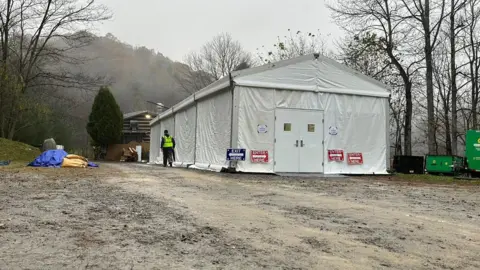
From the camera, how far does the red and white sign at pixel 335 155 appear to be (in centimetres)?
1496

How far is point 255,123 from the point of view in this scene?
555 inches

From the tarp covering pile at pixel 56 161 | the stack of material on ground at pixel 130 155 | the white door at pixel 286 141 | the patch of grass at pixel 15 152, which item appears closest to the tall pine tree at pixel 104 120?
the stack of material on ground at pixel 130 155

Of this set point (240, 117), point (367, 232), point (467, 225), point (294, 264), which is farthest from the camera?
point (240, 117)

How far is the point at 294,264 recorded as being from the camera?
3.29m

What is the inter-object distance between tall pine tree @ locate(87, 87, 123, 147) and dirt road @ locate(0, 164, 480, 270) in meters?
39.3

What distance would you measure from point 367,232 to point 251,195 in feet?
10.8

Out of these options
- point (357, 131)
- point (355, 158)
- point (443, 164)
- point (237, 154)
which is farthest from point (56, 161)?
point (443, 164)

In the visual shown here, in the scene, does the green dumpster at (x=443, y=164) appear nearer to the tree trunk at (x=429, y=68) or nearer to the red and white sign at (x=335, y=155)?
the tree trunk at (x=429, y=68)

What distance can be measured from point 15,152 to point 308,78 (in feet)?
49.1

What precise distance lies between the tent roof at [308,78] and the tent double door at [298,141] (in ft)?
3.29

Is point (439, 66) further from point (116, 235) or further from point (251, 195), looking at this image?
point (116, 235)

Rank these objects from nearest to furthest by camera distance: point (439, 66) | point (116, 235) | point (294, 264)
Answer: point (294, 264)
point (116, 235)
point (439, 66)

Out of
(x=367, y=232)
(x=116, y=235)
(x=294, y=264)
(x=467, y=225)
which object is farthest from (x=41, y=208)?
(x=467, y=225)

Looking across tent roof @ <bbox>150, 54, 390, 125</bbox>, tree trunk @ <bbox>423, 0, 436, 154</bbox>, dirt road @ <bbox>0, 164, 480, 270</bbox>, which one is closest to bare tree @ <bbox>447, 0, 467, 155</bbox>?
tree trunk @ <bbox>423, 0, 436, 154</bbox>
